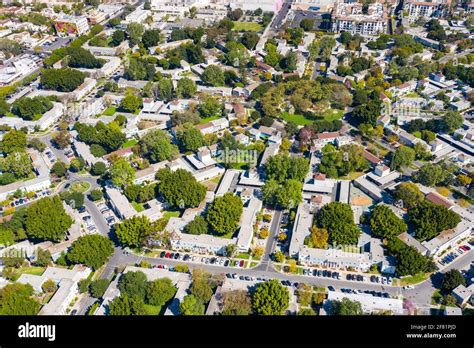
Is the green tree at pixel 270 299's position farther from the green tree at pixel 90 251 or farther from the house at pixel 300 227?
the green tree at pixel 90 251

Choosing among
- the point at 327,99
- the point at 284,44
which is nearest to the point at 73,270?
the point at 327,99

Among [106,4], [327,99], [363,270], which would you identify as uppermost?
[106,4]

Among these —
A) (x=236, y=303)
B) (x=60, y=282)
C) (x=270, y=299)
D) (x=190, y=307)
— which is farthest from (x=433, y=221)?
(x=60, y=282)

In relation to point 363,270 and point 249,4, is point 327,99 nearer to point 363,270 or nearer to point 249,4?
point 363,270

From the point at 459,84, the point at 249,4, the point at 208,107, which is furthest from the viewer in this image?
the point at 249,4

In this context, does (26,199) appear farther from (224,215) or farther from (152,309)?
(224,215)

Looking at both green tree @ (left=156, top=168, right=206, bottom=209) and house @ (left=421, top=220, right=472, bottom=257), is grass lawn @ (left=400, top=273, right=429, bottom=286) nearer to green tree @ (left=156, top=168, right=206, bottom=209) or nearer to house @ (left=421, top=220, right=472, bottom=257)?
house @ (left=421, top=220, right=472, bottom=257)

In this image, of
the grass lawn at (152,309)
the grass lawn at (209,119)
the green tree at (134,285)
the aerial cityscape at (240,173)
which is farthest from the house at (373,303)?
the grass lawn at (209,119)
